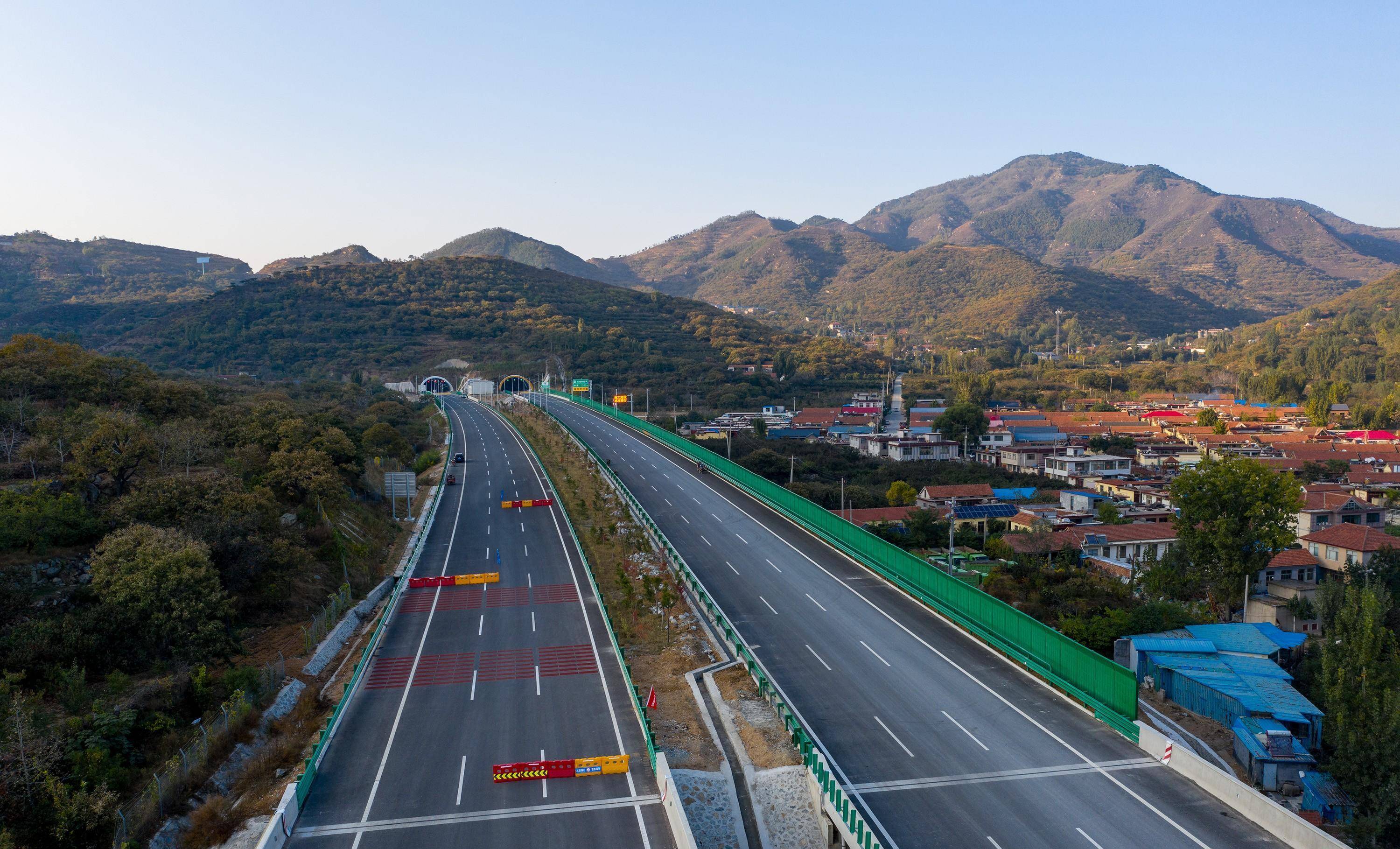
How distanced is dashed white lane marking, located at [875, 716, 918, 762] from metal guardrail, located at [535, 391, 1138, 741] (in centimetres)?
441

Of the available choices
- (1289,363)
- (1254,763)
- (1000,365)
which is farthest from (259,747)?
(1289,363)

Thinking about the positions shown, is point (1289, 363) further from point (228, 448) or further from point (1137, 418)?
point (228, 448)

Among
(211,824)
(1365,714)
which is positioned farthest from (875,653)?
(211,824)

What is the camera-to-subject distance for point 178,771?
18141 millimetres

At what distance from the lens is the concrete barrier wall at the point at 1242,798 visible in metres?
13.7

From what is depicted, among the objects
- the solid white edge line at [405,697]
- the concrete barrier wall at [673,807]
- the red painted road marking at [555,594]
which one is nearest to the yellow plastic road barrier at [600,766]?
the concrete barrier wall at [673,807]

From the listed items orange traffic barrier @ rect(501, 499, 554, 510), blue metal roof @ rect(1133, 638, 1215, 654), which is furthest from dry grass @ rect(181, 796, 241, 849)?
orange traffic barrier @ rect(501, 499, 554, 510)

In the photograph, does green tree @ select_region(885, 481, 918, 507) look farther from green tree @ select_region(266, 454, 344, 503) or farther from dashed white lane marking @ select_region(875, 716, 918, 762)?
dashed white lane marking @ select_region(875, 716, 918, 762)

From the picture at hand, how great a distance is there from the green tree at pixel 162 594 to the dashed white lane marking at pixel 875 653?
57.5ft

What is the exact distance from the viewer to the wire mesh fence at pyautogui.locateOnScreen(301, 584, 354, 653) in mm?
26344

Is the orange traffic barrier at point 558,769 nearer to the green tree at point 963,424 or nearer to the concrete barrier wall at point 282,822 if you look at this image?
the concrete barrier wall at point 282,822

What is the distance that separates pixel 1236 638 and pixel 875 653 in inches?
509

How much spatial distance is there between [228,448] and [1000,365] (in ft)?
514

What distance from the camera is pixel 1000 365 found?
6816 inches
